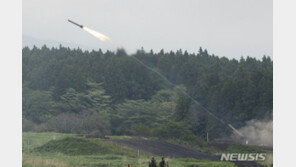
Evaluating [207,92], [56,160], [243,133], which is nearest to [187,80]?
[207,92]

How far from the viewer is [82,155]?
48031 mm

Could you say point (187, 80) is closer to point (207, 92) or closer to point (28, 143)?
point (207, 92)

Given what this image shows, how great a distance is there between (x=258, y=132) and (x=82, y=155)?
13683mm

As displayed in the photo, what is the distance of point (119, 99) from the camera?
66062 mm

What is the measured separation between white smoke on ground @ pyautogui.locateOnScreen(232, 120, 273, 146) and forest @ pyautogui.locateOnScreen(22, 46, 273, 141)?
2.26 ft

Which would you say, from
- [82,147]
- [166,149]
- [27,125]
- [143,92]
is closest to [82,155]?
[82,147]

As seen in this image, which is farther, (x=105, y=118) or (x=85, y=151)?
(x=105, y=118)

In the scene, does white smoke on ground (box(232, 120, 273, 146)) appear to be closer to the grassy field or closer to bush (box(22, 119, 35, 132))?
the grassy field

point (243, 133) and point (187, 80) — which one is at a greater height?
point (187, 80)

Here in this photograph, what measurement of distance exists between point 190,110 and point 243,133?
4726mm

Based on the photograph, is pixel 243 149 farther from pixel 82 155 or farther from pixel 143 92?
pixel 143 92

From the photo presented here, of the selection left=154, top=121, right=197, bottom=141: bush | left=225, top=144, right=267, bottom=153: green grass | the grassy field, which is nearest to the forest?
left=154, top=121, right=197, bottom=141: bush

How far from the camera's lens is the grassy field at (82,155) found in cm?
4397

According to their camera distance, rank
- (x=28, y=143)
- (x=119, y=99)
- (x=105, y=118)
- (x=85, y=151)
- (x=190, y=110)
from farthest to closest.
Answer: (x=119, y=99) → (x=105, y=118) → (x=190, y=110) → (x=28, y=143) → (x=85, y=151)
